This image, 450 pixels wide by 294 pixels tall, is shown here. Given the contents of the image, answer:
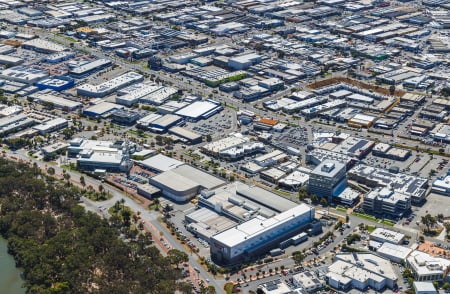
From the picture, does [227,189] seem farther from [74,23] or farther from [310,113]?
[74,23]

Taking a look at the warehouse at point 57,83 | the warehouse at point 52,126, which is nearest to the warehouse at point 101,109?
the warehouse at point 52,126

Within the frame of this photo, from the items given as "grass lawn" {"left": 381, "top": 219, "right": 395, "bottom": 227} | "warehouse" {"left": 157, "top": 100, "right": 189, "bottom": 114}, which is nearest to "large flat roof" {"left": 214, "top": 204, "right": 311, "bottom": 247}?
"grass lawn" {"left": 381, "top": 219, "right": 395, "bottom": 227}

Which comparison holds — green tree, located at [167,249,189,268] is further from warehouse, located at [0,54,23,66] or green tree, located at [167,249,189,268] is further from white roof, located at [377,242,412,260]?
warehouse, located at [0,54,23,66]

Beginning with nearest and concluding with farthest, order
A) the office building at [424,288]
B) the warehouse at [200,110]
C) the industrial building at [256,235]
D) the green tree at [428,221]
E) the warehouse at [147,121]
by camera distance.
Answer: the office building at [424,288] → the industrial building at [256,235] → the green tree at [428,221] → the warehouse at [147,121] → the warehouse at [200,110]

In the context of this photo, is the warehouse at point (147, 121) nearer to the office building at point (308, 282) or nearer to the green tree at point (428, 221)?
the office building at point (308, 282)

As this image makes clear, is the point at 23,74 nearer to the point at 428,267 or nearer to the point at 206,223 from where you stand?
the point at 206,223

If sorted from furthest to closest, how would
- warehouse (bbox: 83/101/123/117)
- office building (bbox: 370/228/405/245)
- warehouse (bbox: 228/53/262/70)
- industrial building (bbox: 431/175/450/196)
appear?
warehouse (bbox: 228/53/262/70) < warehouse (bbox: 83/101/123/117) < industrial building (bbox: 431/175/450/196) < office building (bbox: 370/228/405/245)

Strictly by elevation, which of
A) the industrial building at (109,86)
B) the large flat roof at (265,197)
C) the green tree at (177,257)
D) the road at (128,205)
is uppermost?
the large flat roof at (265,197)
